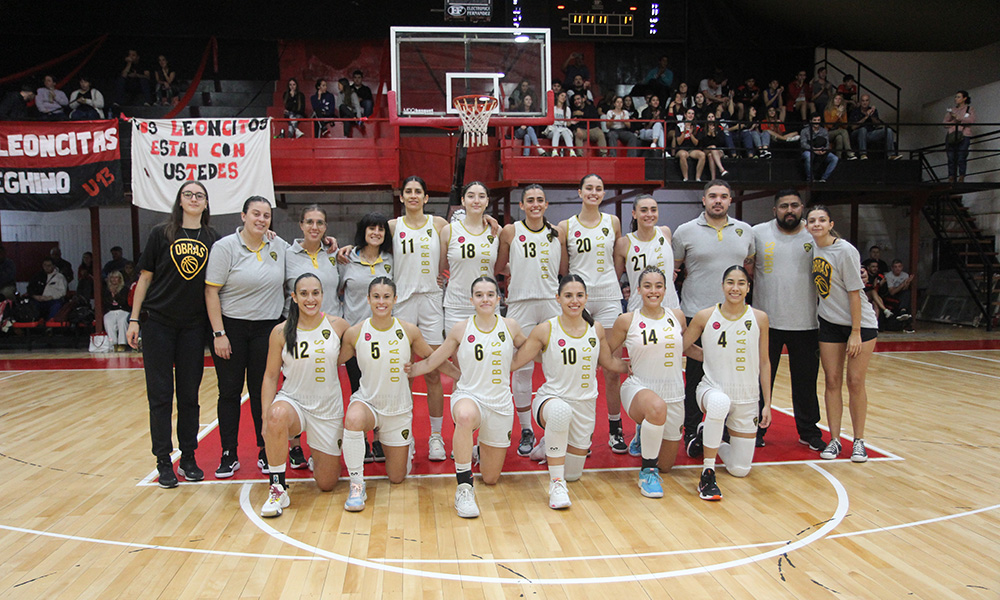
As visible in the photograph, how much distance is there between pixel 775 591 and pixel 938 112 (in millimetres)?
17432

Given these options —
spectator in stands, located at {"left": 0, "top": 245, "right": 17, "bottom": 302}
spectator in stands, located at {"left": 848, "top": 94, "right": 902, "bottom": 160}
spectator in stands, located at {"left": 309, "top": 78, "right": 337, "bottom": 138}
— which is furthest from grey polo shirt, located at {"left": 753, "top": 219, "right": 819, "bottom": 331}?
spectator in stands, located at {"left": 0, "top": 245, "right": 17, "bottom": 302}

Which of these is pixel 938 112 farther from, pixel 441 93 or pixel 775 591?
pixel 775 591

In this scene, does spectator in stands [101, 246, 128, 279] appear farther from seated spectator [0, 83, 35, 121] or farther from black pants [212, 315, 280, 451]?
black pants [212, 315, 280, 451]

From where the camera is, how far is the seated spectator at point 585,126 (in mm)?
12562

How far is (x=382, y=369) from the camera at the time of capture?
438 centimetres

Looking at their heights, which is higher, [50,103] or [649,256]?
[50,103]

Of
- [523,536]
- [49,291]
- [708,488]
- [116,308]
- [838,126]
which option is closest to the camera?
[523,536]

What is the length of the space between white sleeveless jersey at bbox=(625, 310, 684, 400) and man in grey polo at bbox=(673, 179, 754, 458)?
24.1 inches

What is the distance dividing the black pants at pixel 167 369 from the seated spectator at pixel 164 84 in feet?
39.9

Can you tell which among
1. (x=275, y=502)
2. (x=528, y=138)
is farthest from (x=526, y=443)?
(x=528, y=138)

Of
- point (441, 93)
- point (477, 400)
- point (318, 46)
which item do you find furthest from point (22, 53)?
point (477, 400)

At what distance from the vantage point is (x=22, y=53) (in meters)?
15.6

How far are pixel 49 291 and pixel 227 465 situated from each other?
10197 mm

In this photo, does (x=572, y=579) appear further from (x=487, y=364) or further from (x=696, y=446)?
(x=696, y=446)
